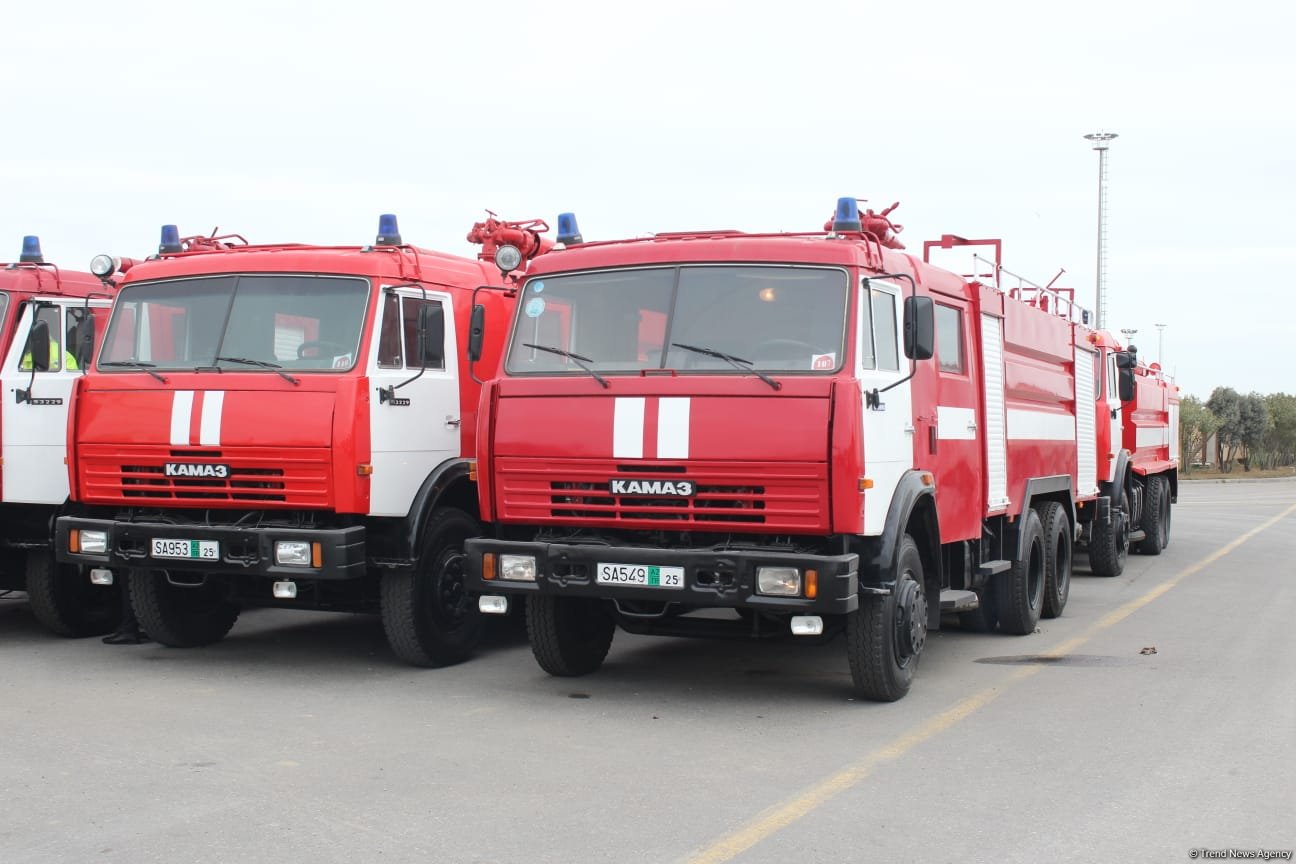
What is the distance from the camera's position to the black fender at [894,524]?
7.82 meters

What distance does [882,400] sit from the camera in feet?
26.1

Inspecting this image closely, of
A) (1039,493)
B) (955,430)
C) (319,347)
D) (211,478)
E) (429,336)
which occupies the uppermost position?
(429,336)

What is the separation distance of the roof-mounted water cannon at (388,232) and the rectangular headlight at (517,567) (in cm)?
266

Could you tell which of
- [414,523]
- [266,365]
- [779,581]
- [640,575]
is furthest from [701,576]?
[266,365]

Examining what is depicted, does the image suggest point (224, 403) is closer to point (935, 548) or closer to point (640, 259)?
point (640, 259)

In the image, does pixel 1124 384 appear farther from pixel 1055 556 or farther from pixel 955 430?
pixel 955 430

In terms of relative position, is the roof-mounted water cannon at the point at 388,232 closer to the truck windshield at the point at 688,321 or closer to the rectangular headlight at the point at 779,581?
the truck windshield at the point at 688,321

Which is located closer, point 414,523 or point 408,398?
point 414,523

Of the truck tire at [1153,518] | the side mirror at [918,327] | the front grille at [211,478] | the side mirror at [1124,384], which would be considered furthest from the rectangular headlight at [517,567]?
the truck tire at [1153,518]

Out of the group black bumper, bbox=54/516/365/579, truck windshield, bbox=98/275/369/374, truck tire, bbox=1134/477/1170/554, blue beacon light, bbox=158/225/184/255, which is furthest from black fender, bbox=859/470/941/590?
truck tire, bbox=1134/477/1170/554

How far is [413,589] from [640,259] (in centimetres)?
266

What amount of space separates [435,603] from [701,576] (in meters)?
2.53

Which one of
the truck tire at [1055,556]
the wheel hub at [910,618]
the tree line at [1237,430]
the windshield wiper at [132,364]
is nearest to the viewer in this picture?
the wheel hub at [910,618]

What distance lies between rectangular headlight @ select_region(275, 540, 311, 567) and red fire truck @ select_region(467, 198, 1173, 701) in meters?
1.14
